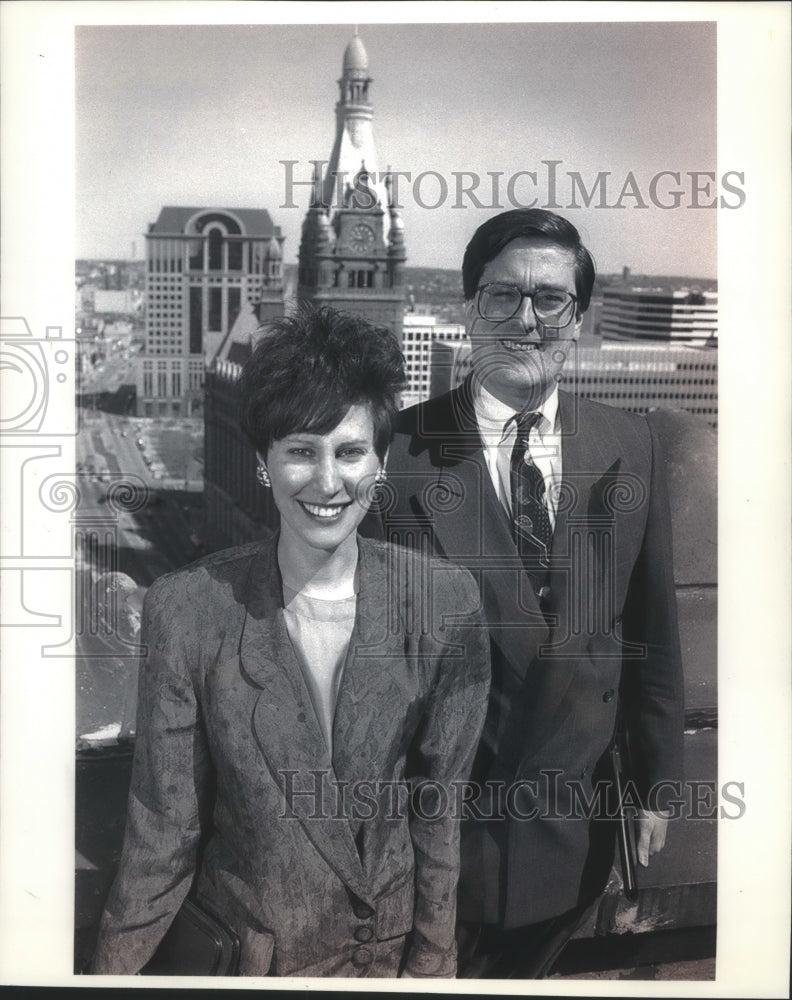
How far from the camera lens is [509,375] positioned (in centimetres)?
336

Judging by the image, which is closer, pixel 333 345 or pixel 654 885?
pixel 333 345

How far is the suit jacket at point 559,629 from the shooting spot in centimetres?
335

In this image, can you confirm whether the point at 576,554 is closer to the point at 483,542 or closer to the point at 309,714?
the point at 483,542

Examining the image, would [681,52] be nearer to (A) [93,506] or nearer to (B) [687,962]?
(A) [93,506]

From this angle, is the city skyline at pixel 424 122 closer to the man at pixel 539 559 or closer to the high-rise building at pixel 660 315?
the high-rise building at pixel 660 315

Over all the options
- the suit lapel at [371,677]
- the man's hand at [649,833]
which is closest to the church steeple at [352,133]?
the suit lapel at [371,677]

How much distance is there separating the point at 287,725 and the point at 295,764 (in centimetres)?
12

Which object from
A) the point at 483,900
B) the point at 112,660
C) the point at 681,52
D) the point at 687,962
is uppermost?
the point at 681,52

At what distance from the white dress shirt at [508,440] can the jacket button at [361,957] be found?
4.12 feet

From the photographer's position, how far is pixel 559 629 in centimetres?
337

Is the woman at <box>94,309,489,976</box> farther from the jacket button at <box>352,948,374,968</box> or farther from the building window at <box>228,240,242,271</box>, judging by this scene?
the building window at <box>228,240,242,271</box>

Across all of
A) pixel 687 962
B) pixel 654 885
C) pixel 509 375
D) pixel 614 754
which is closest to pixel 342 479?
pixel 509 375

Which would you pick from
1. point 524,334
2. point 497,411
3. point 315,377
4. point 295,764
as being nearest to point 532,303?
point 524,334

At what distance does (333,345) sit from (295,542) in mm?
539
